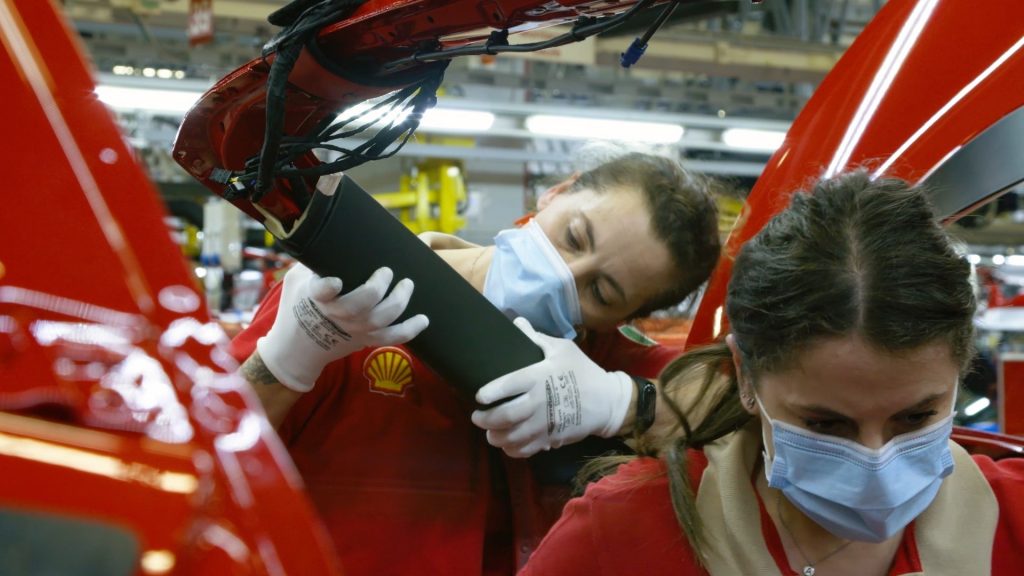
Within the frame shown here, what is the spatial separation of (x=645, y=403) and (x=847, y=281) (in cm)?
70

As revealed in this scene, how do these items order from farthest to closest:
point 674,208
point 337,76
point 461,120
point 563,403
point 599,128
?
1. point 599,128
2. point 461,120
3. point 674,208
4. point 563,403
5. point 337,76

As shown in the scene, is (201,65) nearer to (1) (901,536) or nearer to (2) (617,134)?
(2) (617,134)

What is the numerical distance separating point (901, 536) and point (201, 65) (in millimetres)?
6639

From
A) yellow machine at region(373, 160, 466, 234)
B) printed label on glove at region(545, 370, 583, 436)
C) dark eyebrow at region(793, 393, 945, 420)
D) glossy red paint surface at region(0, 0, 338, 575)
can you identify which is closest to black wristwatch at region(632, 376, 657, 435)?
printed label on glove at region(545, 370, 583, 436)

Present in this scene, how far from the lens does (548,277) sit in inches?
73.6

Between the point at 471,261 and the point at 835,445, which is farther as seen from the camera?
the point at 471,261

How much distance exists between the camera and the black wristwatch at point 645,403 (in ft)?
5.96

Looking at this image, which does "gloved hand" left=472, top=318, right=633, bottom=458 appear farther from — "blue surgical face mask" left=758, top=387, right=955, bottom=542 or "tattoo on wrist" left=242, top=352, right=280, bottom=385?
"blue surgical face mask" left=758, top=387, right=955, bottom=542

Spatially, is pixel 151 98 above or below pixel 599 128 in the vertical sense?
above

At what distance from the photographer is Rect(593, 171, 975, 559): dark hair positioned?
1.20 meters

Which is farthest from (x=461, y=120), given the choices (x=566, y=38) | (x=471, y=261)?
(x=566, y=38)

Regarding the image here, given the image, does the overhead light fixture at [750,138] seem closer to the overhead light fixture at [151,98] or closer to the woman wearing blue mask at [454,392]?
the overhead light fixture at [151,98]

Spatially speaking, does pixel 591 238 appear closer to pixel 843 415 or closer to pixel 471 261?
pixel 471 261

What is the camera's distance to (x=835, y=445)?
49.1 inches
